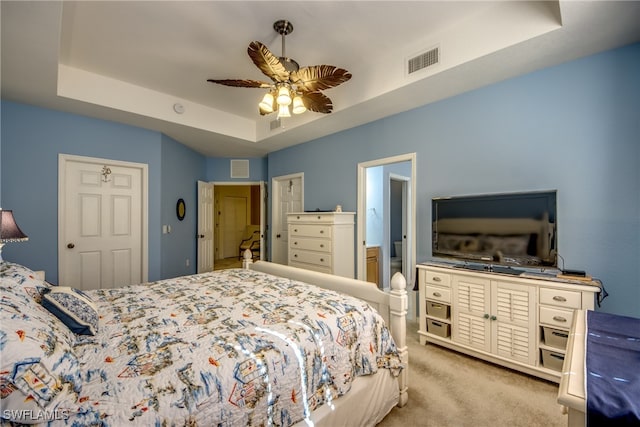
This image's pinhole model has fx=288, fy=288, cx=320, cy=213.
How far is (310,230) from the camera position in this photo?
4.06 m

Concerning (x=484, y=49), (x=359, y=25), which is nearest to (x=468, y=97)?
(x=484, y=49)

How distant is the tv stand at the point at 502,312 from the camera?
2.14 meters

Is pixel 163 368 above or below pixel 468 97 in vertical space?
below

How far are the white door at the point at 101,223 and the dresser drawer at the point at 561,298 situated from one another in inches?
179

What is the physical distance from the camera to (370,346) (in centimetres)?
170

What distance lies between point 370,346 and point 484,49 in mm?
2427

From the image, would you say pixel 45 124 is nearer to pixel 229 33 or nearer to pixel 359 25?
pixel 229 33

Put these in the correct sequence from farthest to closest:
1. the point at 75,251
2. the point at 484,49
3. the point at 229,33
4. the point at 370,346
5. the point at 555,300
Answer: the point at 75,251 < the point at 229,33 < the point at 484,49 < the point at 555,300 < the point at 370,346

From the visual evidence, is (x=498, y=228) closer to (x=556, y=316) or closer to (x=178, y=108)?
(x=556, y=316)

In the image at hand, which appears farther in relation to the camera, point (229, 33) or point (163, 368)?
point (229, 33)

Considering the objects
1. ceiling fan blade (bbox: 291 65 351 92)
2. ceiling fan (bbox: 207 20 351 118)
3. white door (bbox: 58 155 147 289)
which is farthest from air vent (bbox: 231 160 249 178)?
ceiling fan blade (bbox: 291 65 351 92)

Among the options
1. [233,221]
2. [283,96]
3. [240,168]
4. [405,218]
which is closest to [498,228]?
[283,96]

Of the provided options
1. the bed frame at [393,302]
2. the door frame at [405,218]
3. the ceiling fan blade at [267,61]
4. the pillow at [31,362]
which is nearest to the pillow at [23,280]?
the pillow at [31,362]

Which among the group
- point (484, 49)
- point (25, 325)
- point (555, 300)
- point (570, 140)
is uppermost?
point (484, 49)
